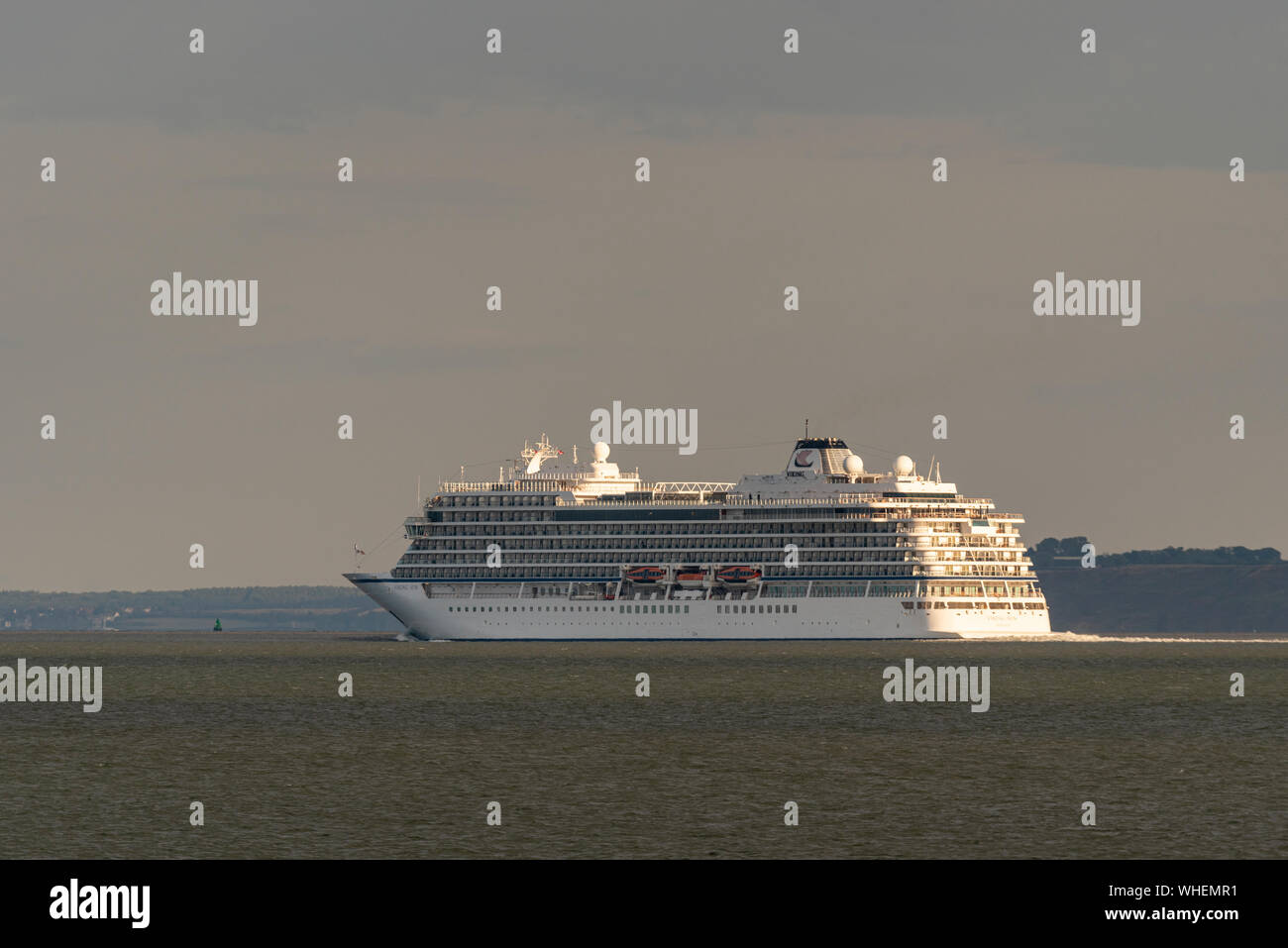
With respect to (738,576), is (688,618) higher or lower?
lower

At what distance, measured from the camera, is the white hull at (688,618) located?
182 m

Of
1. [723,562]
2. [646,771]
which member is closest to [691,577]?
[723,562]

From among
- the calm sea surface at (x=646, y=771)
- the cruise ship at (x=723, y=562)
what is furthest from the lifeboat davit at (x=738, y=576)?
the calm sea surface at (x=646, y=771)

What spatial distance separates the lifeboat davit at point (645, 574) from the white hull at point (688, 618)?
1.48 meters

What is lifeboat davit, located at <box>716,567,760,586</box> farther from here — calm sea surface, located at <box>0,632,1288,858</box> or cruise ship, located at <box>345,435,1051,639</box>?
calm sea surface, located at <box>0,632,1288,858</box>

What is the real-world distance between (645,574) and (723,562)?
730 centimetres

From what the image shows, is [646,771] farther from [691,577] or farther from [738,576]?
[691,577]

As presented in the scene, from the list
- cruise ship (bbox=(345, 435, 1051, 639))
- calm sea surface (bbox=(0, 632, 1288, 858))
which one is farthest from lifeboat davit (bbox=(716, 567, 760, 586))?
calm sea surface (bbox=(0, 632, 1288, 858))

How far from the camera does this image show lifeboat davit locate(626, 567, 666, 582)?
189 meters

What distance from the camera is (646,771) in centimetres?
6912

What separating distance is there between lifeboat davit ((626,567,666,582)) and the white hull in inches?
58.4

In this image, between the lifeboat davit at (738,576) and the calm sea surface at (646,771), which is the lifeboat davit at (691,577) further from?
the calm sea surface at (646,771)
